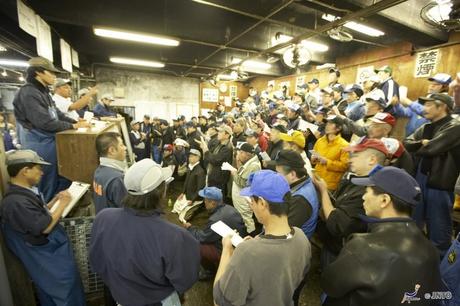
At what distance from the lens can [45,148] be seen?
105 inches

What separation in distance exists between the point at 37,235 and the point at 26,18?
177 inches

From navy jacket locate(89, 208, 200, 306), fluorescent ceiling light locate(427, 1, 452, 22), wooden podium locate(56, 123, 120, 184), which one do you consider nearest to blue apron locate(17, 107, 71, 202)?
wooden podium locate(56, 123, 120, 184)

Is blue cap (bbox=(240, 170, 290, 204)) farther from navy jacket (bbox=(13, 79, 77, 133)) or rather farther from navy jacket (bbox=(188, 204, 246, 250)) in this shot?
navy jacket (bbox=(13, 79, 77, 133))

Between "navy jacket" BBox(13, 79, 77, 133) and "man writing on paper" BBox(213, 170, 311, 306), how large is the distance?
2.40 m

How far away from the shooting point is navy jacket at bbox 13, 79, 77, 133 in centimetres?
252

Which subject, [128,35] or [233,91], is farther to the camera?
[233,91]

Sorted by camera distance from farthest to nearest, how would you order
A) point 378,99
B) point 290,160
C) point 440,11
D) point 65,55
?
point 65,55 → point 378,99 → point 440,11 → point 290,160

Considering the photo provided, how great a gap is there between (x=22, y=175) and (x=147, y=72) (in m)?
13.2

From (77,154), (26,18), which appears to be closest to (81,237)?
(77,154)

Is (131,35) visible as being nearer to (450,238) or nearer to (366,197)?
(366,197)

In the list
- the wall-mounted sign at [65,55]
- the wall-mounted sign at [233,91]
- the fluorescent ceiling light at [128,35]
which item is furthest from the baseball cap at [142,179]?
the wall-mounted sign at [233,91]

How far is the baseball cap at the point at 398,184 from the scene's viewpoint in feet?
4.68

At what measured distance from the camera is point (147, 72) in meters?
13.9

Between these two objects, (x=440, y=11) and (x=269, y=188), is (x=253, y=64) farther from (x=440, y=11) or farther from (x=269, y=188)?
(x=269, y=188)
